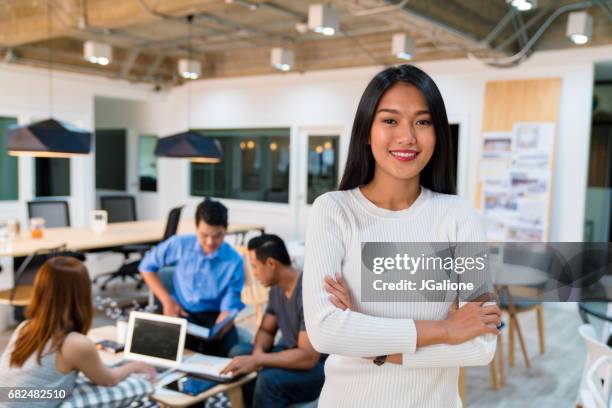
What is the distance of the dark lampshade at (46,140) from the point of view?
420cm

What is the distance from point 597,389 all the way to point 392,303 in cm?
137

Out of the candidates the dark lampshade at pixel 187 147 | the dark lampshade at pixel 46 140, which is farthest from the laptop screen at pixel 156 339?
the dark lampshade at pixel 187 147

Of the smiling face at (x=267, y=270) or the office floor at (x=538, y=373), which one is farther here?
the office floor at (x=538, y=373)

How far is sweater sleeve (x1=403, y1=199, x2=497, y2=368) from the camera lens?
3.32 feet

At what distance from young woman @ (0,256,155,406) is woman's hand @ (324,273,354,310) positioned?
128cm

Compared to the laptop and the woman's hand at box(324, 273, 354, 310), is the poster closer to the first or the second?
the laptop

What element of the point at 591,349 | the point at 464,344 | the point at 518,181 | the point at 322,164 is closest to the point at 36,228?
the point at 322,164

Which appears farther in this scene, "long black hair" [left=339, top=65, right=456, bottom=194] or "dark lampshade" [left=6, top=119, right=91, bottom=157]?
"dark lampshade" [left=6, top=119, right=91, bottom=157]

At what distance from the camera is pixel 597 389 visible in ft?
6.48

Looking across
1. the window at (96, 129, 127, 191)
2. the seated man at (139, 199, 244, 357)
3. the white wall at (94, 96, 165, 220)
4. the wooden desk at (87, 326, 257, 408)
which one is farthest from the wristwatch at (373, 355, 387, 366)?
the window at (96, 129, 127, 191)

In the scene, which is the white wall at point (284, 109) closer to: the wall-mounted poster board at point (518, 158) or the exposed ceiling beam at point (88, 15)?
the wall-mounted poster board at point (518, 158)

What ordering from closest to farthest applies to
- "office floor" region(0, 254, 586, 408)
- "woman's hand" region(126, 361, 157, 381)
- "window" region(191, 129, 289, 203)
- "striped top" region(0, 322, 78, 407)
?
"striped top" region(0, 322, 78, 407)
"woman's hand" region(126, 361, 157, 381)
"office floor" region(0, 254, 586, 408)
"window" region(191, 129, 289, 203)

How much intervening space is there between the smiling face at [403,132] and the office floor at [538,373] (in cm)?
288

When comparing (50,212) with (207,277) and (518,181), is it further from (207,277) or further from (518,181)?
(518,181)
